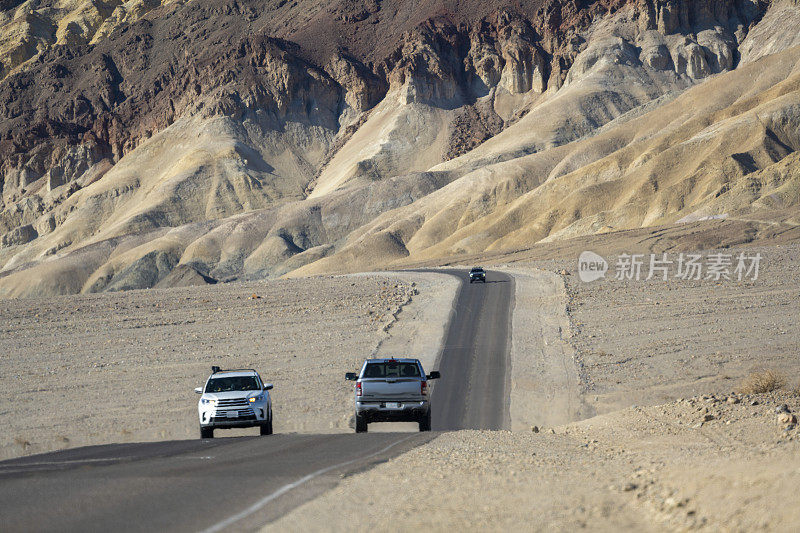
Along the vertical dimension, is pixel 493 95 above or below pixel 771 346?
above

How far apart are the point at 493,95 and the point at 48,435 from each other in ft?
511

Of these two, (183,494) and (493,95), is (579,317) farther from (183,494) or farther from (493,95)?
(493,95)

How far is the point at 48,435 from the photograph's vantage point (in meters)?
21.7

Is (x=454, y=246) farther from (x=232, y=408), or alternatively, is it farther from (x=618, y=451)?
(x=618, y=451)

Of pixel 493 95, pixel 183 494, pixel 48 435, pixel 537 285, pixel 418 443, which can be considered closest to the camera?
pixel 183 494

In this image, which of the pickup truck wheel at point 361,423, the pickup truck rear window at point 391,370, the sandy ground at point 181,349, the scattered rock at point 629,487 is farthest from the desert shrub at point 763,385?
the scattered rock at point 629,487

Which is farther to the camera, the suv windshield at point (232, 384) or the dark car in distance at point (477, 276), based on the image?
the dark car in distance at point (477, 276)

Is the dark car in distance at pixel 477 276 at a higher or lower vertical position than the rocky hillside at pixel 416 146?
lower

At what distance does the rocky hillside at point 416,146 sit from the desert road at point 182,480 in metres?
68.6

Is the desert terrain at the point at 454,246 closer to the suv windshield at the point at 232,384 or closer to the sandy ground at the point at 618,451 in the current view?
the sandy ground at the point at 618,451

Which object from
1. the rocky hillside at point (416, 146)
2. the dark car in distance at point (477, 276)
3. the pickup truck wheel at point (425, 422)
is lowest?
the pickup truck wheel at point (425, 422)

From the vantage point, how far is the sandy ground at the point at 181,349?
78.6 ft

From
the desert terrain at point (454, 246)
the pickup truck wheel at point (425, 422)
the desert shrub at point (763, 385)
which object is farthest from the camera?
the desert shrub at point (763, 385)

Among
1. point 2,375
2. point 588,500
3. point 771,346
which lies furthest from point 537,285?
point 588,500
